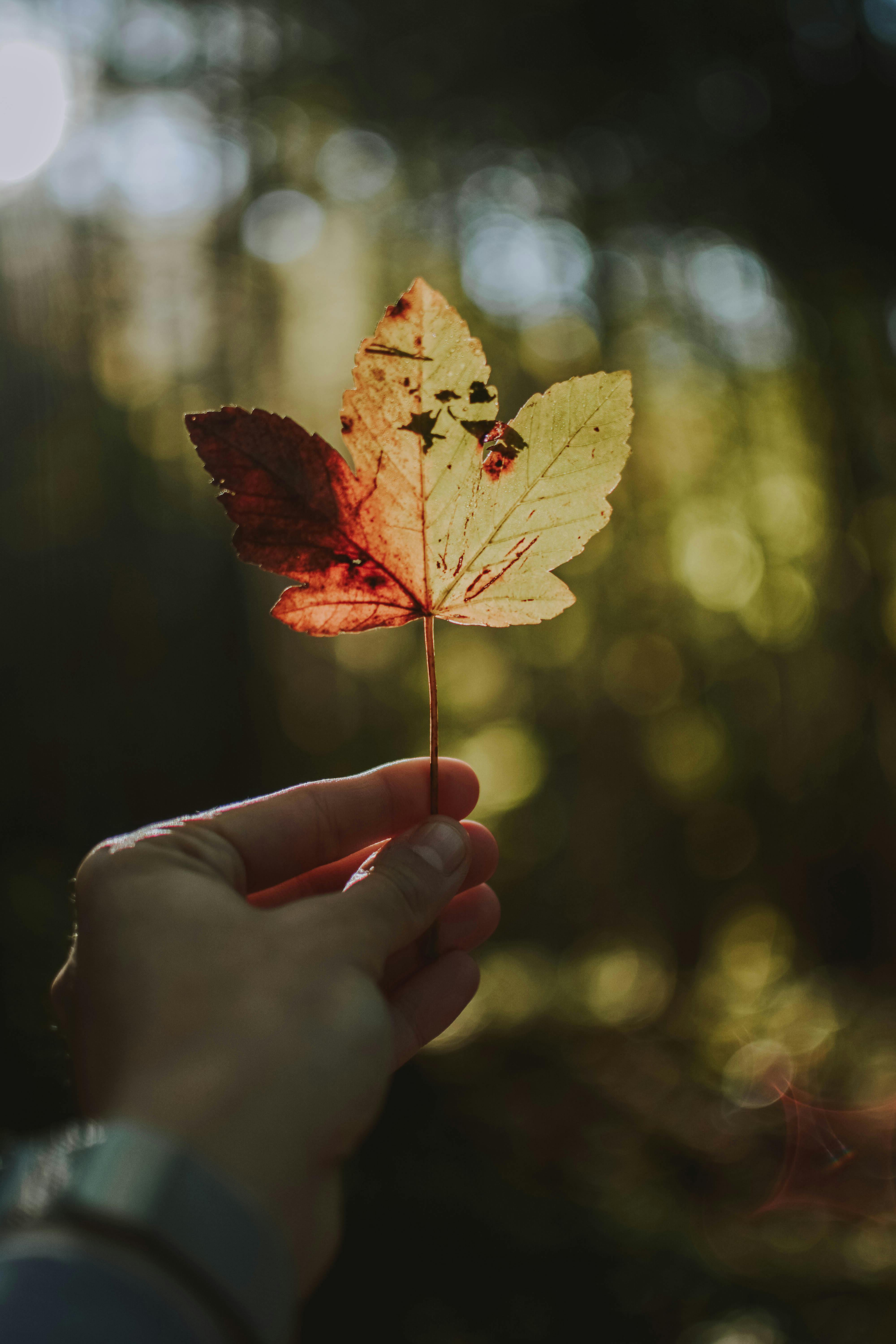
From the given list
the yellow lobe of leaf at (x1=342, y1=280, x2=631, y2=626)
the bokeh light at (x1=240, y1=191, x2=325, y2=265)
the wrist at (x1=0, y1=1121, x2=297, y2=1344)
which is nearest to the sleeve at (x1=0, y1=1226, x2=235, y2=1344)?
the wrist at (x1=0, y1=1121, x2=297, y2=1344)

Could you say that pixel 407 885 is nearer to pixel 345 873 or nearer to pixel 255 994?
pixel 255 994

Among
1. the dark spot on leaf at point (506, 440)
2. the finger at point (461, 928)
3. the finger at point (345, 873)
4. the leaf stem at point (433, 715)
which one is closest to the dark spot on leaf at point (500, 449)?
the dark spot on leaf at point (506, 440)

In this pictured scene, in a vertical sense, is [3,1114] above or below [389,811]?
below

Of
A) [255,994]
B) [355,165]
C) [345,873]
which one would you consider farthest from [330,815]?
[355,165]

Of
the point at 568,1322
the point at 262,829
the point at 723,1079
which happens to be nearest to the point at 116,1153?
the point at 262,829

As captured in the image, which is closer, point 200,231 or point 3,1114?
point 3,1114

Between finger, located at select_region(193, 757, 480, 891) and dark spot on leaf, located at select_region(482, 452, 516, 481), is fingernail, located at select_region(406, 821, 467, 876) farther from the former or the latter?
dark spot on leaf, located at select_region(482, 452, 516, 481)

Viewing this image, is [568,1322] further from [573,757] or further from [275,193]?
[275,193]
